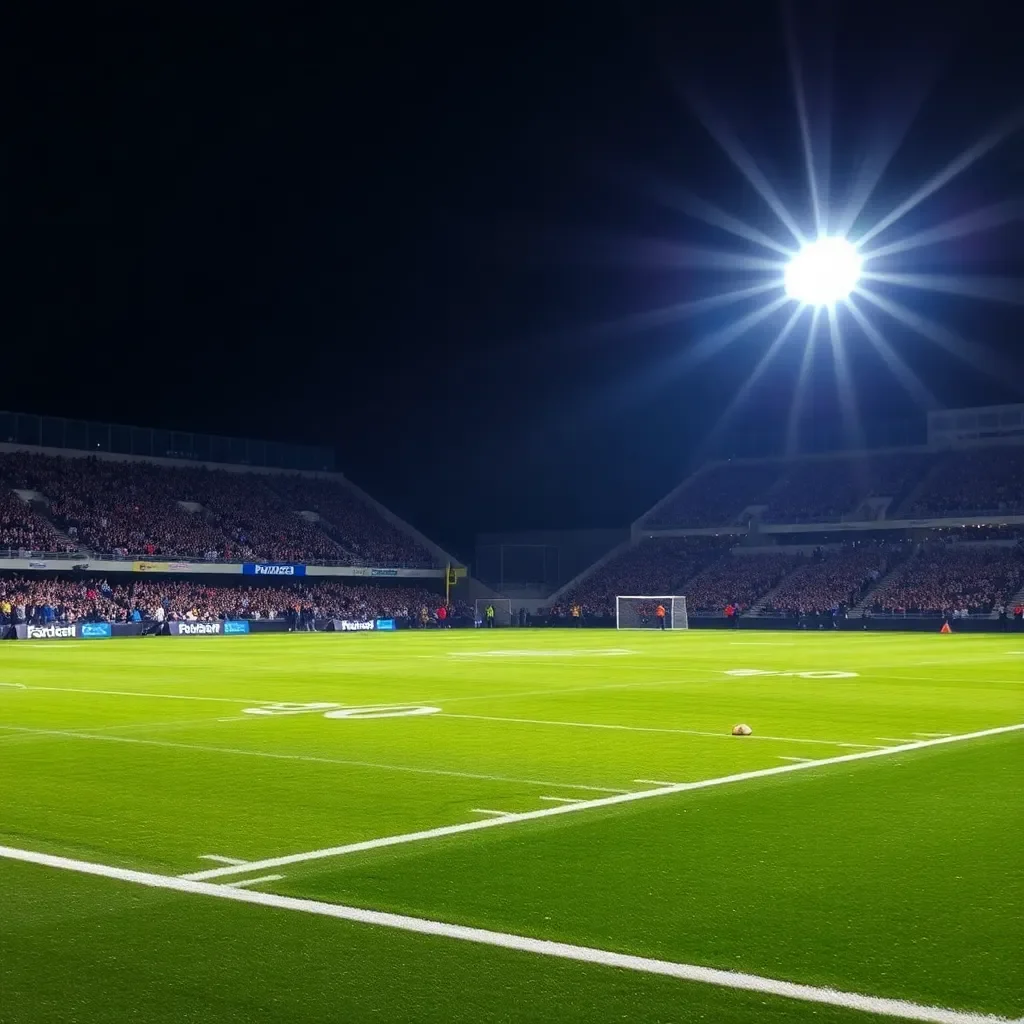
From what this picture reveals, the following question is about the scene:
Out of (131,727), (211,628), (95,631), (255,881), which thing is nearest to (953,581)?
(211,628)

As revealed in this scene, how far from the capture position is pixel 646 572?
84.4 m

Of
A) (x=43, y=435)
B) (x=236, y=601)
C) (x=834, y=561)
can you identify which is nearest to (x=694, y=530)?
(x=834, y=561)

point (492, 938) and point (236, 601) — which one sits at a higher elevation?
point (236, 601)

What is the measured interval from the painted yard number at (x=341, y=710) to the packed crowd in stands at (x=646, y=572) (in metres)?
59.4

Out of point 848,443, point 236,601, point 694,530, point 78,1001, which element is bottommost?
point 78,1001

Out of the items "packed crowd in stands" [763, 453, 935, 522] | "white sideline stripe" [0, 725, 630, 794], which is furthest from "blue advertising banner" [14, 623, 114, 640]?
"packed crowd in stands" [763, 453, 935, 522]

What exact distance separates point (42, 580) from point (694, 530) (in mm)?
43580

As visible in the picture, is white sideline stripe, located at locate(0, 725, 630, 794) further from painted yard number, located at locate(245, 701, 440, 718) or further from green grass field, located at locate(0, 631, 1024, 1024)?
painted yard number, located at locate(245, 701, 440, 718)

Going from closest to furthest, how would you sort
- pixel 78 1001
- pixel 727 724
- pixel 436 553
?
pixel 78 1001, pixel 727 724, pixel 436 553

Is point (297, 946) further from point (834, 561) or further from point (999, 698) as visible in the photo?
point (834, 561)

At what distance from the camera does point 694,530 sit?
8769 cm

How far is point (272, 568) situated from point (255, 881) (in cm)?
6720

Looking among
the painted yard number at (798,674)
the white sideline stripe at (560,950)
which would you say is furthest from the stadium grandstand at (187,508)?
the white sideline stripe at (560,950)

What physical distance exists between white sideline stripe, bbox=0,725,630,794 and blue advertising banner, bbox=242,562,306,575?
5624 centimetres
